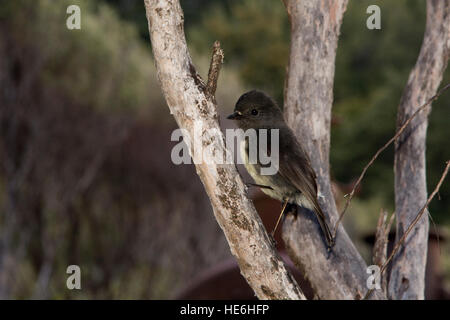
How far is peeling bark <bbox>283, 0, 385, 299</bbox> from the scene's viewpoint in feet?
10.6

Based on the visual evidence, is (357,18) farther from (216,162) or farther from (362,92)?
(216,162)

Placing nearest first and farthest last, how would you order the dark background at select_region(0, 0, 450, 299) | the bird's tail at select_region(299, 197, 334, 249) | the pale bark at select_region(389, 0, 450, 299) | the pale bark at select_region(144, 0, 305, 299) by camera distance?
the pale bark at select_region(144, 0, 305, 299) → the bird's tail at select_region(299, 197, 334, 249) → the pale bark at select_region(389, 0, 450, 299) → the dark background at select_region(0, 0, 450, 299)

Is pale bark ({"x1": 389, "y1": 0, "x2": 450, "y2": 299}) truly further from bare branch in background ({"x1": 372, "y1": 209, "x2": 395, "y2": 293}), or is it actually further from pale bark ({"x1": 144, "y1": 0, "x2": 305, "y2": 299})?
pale bark ({"x1": 144, "y1": 0, "x2": 305, "y2": 299})

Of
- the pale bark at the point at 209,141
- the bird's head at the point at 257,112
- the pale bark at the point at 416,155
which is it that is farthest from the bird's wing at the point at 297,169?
the pale bark at the point at 416,155

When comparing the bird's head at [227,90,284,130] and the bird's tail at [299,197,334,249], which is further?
the bird's head at [227,90,284,130]

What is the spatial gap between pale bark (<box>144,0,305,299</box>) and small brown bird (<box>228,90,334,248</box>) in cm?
57

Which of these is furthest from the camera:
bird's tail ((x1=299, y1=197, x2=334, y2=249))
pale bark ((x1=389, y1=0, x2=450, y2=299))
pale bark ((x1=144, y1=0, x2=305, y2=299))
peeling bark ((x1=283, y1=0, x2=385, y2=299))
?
pale bark ((x1=389, y1=0, x2=450, y2=299))

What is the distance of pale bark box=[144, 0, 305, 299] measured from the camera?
2518 mm

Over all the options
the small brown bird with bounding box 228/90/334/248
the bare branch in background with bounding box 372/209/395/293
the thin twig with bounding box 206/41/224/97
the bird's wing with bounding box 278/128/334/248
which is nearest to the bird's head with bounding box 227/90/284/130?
the small brown bird with bounding box 228/90/334/248

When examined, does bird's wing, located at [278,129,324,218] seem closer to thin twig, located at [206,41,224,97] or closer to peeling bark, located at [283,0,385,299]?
peeling bark, located at [283,0,385,299]

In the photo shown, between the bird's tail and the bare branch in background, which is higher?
the bird's tail

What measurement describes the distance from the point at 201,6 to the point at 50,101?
14.8m

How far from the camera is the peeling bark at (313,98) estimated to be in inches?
127

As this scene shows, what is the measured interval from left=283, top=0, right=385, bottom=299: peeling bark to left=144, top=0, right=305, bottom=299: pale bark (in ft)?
2.23
